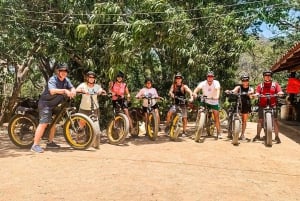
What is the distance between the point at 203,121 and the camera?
877cm

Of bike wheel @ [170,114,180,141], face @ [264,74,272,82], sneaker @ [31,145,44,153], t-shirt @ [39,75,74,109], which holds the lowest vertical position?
sneaker @ [31,145,44,153]

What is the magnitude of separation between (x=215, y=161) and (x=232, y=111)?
2.64 meters

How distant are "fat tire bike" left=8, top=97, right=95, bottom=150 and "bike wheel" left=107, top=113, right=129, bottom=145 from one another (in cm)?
104

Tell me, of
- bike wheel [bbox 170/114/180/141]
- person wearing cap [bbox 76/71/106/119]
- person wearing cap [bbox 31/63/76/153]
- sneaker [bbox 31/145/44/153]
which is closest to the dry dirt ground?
sneaker [bbox 31/145/44/153]

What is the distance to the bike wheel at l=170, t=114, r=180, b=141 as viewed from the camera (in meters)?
9.04

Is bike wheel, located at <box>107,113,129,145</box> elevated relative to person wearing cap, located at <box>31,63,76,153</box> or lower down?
lower down

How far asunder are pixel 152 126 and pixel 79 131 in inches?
84.0

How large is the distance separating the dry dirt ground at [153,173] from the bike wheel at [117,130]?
0.28 meters

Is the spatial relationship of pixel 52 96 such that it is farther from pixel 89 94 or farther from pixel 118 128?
pixel 118 128

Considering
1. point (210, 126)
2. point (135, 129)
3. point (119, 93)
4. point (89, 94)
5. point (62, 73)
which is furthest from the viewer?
point (210, 126)

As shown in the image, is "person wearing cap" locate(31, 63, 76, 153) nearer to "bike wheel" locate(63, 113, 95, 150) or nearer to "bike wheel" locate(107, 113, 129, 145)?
"bike wheel" locate(63, 113, 95, 150)

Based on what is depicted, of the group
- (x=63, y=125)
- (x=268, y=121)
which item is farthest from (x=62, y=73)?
(x=268, y=121)

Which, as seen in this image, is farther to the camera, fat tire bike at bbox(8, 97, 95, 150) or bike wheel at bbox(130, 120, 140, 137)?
bike wheel at bbox(130, 120, 140, 137)

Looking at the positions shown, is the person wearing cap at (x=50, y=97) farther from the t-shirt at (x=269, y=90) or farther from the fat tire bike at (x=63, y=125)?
the t-shirt at (x=269, y=90)
